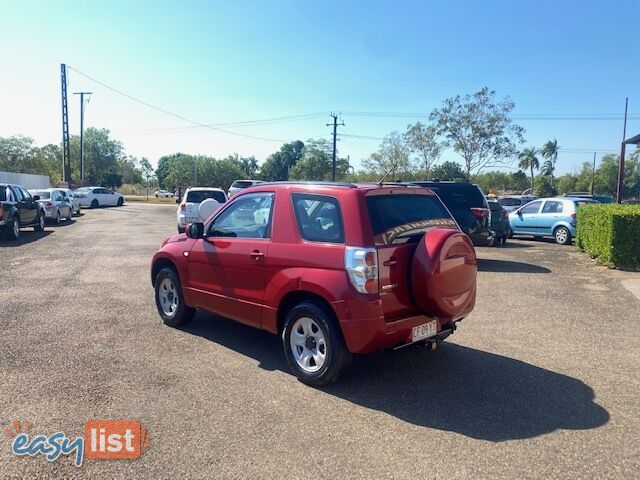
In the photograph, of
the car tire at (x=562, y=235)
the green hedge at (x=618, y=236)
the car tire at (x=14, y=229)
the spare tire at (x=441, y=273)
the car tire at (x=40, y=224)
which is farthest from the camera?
the car tire at (x=40, y=224)

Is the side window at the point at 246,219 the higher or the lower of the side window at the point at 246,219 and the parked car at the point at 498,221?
the higher

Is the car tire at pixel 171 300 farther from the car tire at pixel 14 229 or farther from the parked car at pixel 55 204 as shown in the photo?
the parked car at pixel 55 204

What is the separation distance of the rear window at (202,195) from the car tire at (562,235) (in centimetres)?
1142

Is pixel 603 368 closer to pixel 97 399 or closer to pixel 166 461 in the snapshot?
pixel 166 461

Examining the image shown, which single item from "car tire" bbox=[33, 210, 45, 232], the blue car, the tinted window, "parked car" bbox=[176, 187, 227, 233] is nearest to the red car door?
"parked car" bbox=[176, 187, 227, 233]

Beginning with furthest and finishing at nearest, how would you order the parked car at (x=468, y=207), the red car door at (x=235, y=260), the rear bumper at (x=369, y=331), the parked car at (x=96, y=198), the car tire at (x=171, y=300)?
the parked car at (x=96, y=198), the parked car at (x=468, y=207), the car tire at (x=171, y=300), the red car door at (x=235, y=260), the rear bumper at (x=369, y=331)

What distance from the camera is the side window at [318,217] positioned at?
14.2ft

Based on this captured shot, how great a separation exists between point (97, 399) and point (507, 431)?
3.21 m

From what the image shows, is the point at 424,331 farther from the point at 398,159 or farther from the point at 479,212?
the point at 398,159

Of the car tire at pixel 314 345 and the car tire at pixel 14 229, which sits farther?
the car tire at pixel 14 229

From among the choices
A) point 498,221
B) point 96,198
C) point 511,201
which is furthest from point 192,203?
point 96,198

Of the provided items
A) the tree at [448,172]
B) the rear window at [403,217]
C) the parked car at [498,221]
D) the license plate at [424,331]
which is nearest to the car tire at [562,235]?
the parked car at [498,221]

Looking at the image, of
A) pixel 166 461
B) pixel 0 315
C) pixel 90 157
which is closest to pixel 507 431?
pixel 166 461

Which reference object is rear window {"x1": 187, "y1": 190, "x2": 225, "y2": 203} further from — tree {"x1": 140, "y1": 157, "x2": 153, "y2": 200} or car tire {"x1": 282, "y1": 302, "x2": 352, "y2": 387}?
tree {"x1": 140, "y1": 157, "x2": 153, "y2": 200}
